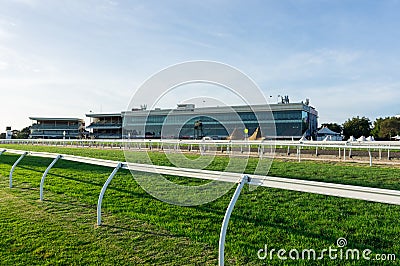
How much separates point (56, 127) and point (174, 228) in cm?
7913

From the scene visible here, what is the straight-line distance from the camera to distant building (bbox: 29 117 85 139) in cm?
7450

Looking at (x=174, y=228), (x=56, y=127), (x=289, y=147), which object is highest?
(x=56, y=127)

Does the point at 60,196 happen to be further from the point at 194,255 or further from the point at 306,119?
the point at 306,119

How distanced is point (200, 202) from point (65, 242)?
2523mm

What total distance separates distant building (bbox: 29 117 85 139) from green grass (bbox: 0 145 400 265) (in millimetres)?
70904

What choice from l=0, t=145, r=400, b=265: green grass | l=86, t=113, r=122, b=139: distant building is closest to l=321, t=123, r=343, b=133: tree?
l=86, t=113, r=122, b=139: distant building

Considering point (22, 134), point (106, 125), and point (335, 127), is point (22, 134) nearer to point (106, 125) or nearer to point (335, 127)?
point (106, 125)

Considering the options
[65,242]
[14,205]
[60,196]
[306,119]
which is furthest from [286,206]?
[306,119]

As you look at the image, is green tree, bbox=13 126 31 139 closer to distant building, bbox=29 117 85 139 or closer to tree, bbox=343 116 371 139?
distant building, bbox=29 117 85 139

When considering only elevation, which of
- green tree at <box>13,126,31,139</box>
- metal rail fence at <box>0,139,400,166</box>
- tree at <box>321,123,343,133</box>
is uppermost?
tree at <box>321,123,343,133</box>

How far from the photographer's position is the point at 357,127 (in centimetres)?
6144

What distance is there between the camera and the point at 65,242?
3959 mm

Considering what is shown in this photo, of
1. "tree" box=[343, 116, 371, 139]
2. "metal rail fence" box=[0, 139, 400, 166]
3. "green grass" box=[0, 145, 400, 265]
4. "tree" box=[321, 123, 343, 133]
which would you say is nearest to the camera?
"green grass" box=[0, 145, 400, 265]

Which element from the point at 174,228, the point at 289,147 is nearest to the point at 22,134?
the point at 289,147
